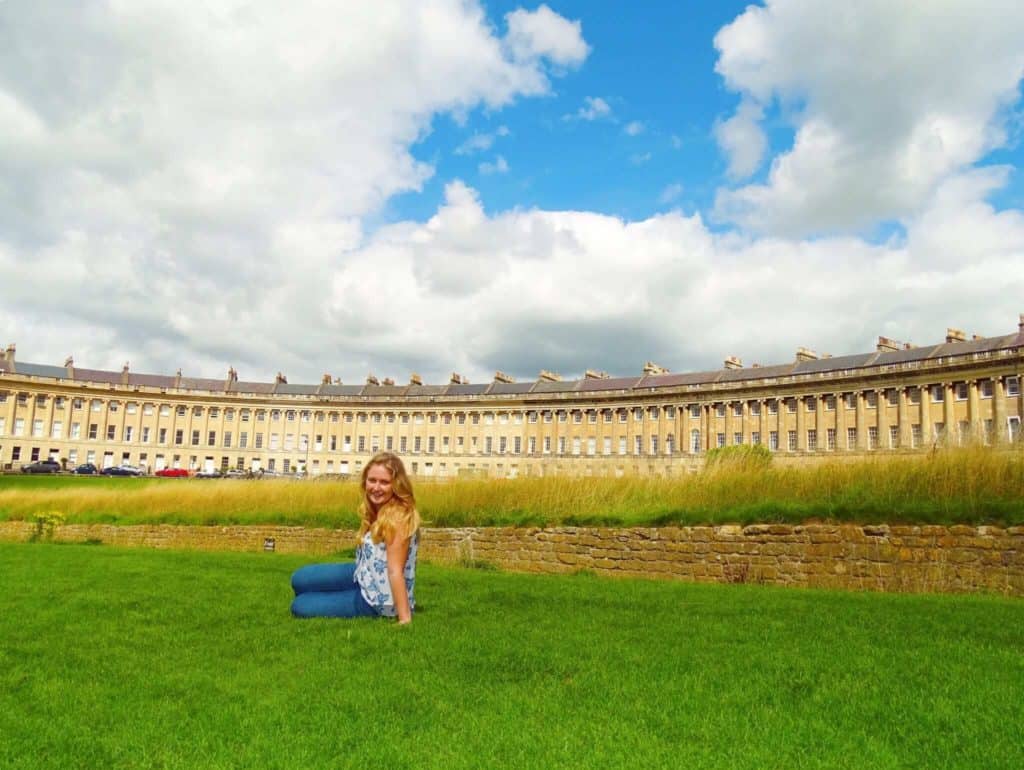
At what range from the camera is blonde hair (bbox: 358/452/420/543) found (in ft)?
21.6

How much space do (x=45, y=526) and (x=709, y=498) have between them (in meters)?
17.0

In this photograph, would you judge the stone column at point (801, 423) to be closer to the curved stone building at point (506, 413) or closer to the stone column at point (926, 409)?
the curved stone building at point (506, 413)

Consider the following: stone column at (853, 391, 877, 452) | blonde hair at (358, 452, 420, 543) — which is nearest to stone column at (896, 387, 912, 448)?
stone column at (853, 391, 877, 452)

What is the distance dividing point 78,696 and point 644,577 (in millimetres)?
9290

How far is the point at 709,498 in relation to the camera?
1333cm

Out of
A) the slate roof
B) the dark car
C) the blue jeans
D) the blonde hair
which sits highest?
the slate roof

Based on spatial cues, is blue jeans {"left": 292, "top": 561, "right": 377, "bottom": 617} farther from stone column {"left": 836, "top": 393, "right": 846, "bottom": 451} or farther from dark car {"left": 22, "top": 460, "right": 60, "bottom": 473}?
dark car {"left": 22, "top": 460, "right": 60, "bottom": 473}

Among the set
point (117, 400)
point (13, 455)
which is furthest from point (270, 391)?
point (13, 455)

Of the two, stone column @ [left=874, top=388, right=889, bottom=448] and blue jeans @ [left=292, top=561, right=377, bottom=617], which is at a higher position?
stone column @ [left=874, top=388, right=889, bottom=448]

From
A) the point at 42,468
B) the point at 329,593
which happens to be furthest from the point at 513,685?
the point at 42,468

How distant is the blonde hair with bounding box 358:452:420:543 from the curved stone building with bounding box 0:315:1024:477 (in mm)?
54852

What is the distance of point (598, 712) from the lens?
4.06 metres

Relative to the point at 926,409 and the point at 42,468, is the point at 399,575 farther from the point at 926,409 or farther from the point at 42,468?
the point at 42,468

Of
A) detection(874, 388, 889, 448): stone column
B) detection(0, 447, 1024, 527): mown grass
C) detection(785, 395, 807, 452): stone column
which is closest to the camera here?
detection(0, 447, 1024, 527): mown grass
